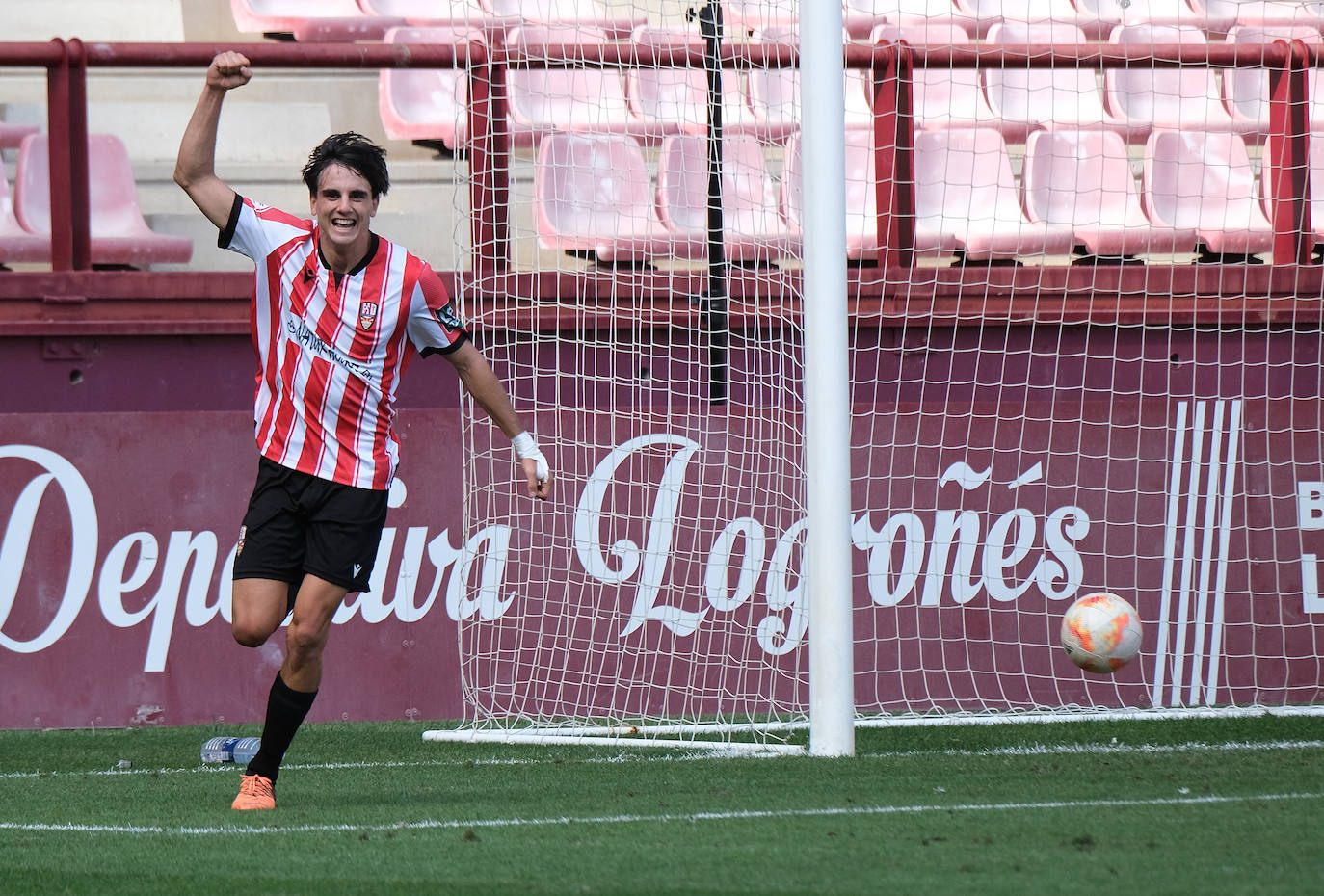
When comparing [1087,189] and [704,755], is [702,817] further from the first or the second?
[1087,189]

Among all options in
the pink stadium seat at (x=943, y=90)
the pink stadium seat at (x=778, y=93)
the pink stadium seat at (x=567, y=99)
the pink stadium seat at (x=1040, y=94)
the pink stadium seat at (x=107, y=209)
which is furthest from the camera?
the pink stadium seat at (x=1040, y=94)

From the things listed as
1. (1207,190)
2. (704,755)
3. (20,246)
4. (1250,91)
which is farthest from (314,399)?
(1250,91)

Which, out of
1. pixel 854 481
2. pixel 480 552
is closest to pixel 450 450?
pixel 480 552

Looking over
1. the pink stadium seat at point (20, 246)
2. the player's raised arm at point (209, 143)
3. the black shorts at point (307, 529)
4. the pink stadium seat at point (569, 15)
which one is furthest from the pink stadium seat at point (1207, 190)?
the pink stadium seat at point (20, 246)

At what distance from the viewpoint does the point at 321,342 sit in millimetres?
4477

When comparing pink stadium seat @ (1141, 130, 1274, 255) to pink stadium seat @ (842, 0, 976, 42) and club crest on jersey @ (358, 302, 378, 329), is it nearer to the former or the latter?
pink stadium seat @ (842, 0, 976, 42)

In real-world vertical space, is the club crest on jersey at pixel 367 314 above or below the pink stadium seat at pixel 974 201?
below

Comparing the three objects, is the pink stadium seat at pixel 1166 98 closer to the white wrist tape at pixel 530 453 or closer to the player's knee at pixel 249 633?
the white wrist tape at pixel 530 453

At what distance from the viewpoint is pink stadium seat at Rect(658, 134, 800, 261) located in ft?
21.9

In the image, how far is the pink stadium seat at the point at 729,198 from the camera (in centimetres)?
666

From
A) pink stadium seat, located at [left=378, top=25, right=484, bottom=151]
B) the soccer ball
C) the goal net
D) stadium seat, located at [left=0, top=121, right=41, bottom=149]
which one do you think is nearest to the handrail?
the goal net

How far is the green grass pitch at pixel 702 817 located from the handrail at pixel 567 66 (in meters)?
2.35

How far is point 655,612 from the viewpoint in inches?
260

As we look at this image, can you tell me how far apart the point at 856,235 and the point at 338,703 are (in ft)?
10.5
